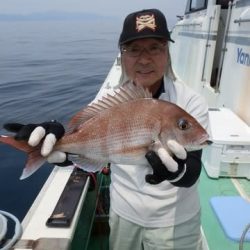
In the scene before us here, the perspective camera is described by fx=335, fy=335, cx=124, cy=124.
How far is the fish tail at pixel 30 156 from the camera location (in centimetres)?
165

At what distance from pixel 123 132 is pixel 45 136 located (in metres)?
0.42

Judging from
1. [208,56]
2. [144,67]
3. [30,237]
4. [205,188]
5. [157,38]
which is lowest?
[205,188]

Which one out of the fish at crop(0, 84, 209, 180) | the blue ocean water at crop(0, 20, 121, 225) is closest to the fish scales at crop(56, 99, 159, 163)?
the fish at crop(0, 84, 209, 180)

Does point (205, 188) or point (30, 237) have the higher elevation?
point (30, 237)

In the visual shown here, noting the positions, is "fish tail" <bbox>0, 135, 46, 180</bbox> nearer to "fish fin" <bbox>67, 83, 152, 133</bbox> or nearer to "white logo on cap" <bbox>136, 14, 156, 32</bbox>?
"fish fin" <bbox>67, 83, 152, 133</bbox>

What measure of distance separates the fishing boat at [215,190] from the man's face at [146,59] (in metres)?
1.16

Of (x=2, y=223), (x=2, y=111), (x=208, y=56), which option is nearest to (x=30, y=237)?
(x=2, y=223)

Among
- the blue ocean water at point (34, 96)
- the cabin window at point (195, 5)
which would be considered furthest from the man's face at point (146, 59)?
the cabin window at point (195, 5)

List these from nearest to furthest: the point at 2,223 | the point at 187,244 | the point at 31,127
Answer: the point at 31,127
the point at 187,244
the point at 2,223

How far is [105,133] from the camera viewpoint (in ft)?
5.52

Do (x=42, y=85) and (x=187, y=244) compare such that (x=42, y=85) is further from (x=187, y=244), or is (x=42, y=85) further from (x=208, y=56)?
(x=187, y=244)

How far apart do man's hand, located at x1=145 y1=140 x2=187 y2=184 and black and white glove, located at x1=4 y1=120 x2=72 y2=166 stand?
19.2 inches

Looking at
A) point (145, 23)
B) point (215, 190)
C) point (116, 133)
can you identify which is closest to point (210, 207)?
point (215, 190)

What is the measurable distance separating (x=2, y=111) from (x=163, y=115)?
9.08 metres
